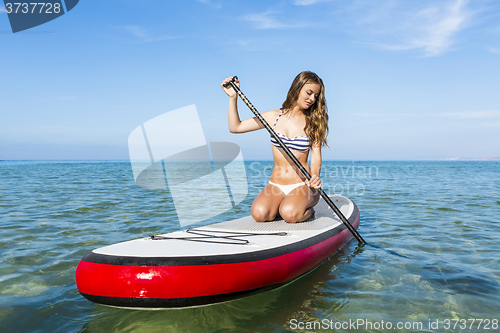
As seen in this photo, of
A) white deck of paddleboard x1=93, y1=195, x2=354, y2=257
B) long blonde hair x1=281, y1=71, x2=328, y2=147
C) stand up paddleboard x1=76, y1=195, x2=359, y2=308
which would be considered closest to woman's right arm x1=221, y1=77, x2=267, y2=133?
long blonde hair x1=281, y1=71, x2=328, y2=147


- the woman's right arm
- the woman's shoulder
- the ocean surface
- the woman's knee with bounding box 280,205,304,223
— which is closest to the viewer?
the ocean surface

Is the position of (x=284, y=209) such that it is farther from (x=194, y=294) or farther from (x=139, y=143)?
(x=139, y=143)

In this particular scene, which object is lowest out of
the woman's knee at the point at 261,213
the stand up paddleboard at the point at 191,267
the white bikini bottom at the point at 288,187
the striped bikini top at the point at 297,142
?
the stand up paddleboard at the point at 191,267

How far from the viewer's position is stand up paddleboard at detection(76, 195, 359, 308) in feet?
7.29

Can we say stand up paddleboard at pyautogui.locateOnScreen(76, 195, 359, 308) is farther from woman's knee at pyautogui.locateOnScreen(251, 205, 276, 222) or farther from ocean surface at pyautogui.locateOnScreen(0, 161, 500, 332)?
woman's knee at pyautogui.locateOnScreen(251, 205, 276, 222)

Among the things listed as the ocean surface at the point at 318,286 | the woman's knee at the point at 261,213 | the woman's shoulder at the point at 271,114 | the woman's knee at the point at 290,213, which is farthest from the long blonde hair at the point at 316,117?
the ocean surface at the point at 318,286

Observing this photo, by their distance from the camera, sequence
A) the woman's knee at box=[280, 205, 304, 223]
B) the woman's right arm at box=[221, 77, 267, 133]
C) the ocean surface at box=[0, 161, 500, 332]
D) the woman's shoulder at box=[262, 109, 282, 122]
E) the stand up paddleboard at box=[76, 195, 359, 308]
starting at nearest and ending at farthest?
the stand up paddleboard at box=[76, 195, 359, 308]
the ocean surface at box=[0, 161, 500, 332]
the woman's right arm at box=[221, 77, 267, 133]
the woman's knee at box=[280, 205, 304, 223]
the woman's shoulder at box=[262, 109, 282, 122]

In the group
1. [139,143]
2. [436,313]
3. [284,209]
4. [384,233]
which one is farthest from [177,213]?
[436,313]

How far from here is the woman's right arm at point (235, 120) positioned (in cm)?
380

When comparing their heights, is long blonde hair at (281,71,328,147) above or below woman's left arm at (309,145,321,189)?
above

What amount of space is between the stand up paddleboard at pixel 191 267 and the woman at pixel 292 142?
66 cm

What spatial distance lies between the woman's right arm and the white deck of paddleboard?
1.24 metres

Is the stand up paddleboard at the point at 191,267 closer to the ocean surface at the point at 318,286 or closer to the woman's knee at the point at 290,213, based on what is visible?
the ocean surface at the point at 318,286

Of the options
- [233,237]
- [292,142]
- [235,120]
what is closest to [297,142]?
[292,142]
